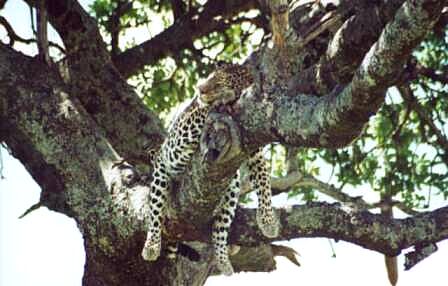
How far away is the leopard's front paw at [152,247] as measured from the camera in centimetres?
713

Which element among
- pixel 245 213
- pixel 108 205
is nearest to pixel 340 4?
pixel 245 213

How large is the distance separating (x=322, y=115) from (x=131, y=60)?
4.92 meters

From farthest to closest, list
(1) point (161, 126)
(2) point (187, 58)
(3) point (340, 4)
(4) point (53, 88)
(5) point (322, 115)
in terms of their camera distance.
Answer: (2) point (187, 58) → (1) point (161, 126) → (4) point (53, 88) → (3) point (340, 4) → (5) point (322, 115)

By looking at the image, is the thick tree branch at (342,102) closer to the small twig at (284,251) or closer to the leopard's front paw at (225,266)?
the leopard's front paw at (225,266)

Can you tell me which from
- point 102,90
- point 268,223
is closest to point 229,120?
point 268,223

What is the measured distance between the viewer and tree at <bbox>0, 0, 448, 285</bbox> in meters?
5.77

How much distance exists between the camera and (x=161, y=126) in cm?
875

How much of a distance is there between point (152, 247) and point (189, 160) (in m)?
0.76

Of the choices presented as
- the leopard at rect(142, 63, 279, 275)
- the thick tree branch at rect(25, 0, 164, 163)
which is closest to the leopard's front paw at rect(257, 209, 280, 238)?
the leopard at rect(142, 63, 279, 275)

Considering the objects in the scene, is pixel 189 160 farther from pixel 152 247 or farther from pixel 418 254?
pixel 418 254

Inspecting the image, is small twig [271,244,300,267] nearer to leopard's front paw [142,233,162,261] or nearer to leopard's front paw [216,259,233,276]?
leopard's front paw [216,259,233,276]

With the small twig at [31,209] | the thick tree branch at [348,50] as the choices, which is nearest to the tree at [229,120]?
the thick tree branch at [348,50]

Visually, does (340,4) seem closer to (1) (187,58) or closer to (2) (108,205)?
(2) (108,205)

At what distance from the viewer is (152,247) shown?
718 centimetres
